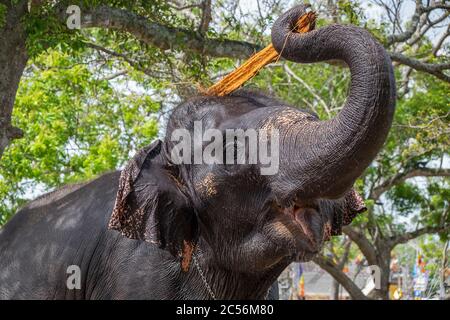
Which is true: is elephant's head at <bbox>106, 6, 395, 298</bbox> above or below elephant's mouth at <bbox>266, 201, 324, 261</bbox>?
above

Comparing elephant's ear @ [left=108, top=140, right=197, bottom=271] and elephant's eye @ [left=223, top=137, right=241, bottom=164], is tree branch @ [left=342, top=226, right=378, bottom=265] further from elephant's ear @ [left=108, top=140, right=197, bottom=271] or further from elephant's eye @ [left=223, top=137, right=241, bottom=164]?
elephant's eye @ [left=223, top=137, right=241, bottom=164]

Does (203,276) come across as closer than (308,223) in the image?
No

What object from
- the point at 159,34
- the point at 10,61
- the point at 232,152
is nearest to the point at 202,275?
the point at 232,152

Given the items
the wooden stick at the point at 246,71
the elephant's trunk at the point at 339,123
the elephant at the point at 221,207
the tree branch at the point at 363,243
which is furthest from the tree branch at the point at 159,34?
the tree branch at the point at 363,243

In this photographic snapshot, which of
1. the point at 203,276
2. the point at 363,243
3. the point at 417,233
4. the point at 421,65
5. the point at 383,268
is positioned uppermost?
the point at 421,65

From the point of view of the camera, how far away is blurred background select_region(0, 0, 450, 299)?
6219 mm

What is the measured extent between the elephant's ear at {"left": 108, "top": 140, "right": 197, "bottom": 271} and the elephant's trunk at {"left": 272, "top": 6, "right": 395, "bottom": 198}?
628mm

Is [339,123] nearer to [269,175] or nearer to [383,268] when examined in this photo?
[269,175]

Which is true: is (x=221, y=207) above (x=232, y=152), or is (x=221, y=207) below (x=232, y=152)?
below

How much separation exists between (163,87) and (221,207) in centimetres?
417

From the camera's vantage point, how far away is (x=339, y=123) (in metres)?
2.76

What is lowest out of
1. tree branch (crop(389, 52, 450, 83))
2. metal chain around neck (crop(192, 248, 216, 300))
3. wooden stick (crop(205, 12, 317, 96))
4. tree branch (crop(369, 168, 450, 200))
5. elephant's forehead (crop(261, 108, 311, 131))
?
metal chain around neck (crop(192, 248, 216, 300))

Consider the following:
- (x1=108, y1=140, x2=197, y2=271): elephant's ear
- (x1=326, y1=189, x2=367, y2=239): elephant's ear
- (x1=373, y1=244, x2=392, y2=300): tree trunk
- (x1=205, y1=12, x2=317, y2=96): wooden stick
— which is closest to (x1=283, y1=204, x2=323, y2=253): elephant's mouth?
(x1=326, y1=189, x2=367, y2=239): elephant's ear
